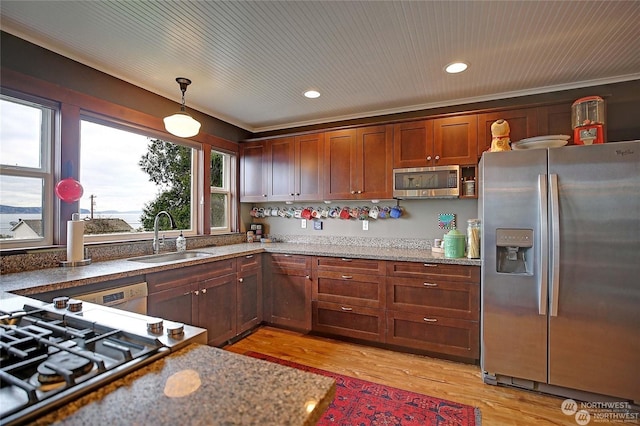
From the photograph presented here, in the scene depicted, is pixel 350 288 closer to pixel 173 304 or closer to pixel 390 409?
pixel 390 409

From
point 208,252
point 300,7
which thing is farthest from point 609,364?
point 208,252

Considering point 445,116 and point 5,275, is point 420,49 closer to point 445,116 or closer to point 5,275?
point 445,116

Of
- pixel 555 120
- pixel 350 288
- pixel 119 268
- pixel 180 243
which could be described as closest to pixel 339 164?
pixel 350 288

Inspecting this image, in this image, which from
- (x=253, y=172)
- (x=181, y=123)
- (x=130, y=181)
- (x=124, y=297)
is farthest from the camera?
(x=253, y=172)

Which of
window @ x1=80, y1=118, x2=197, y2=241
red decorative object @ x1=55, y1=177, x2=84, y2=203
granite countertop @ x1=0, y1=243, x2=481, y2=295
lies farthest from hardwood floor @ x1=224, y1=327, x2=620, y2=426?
red decorative object @ x1=55, y1=177, x2=84, y2=203

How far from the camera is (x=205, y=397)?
2.04 feet

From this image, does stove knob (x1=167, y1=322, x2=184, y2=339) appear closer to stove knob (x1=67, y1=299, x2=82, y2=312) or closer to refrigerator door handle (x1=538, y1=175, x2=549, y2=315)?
stove knob (x1=67, y1=299, x2=82, y2=312)

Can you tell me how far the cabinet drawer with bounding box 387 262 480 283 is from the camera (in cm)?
265

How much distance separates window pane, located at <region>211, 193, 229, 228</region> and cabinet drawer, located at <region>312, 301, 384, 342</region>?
158 centimetres

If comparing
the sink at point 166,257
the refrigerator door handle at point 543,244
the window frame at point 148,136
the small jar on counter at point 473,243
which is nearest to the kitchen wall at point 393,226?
the small jar on counter at point 473,243

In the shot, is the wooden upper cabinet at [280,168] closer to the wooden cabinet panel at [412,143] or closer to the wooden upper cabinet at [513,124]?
the wooden cabinet panel at [412,143]

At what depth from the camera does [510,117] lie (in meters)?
2.85

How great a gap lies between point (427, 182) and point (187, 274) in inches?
92.1

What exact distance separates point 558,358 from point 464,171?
5.57 feet
